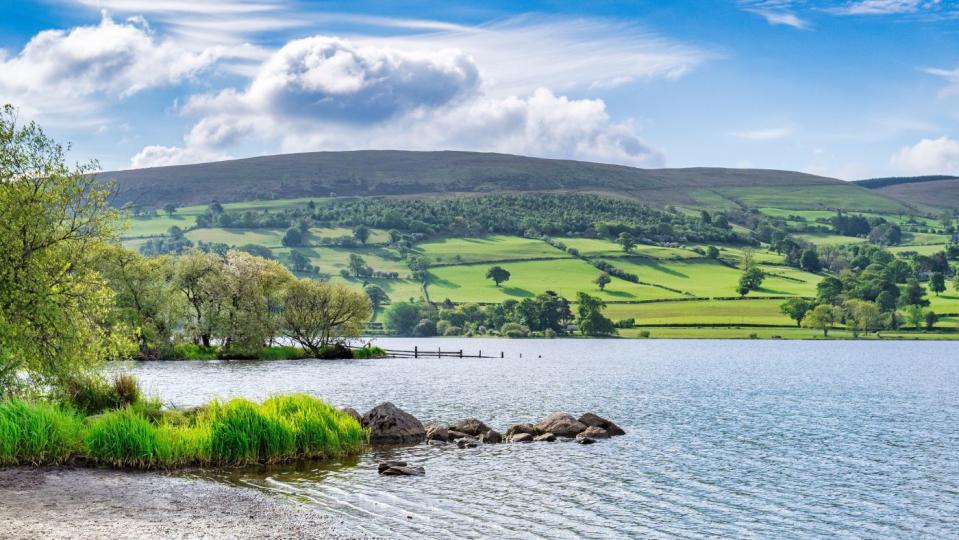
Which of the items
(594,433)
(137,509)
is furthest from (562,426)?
(137,509)

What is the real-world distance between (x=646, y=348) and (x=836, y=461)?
137 metres

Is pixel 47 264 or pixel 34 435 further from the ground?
pixel 47 264

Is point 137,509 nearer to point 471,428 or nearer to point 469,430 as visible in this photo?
point 469,430

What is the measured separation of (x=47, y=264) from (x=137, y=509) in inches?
671

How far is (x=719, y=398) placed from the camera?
3017 inches

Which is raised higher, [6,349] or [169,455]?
[6,349]

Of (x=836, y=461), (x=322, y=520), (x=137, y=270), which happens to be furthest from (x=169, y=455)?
(x=137, y=270)

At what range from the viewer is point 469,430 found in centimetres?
4906

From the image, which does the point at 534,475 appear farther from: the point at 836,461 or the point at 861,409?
the point at 861,409

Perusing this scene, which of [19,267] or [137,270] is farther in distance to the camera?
[137,270]

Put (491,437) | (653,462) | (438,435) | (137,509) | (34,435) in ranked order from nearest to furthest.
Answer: (137,509)
(34,435)
(653,462)
(438,435)
(491,437)

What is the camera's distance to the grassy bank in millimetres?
32062

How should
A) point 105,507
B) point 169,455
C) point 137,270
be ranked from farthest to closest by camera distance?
point 137,270 → point 169,455 → point 105,507

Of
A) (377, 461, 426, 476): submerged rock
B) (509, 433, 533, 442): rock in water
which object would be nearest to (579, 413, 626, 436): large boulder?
(509, 433, 533, 442): rock in water
